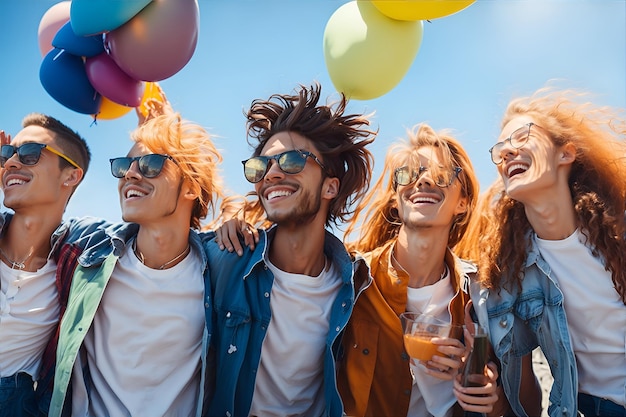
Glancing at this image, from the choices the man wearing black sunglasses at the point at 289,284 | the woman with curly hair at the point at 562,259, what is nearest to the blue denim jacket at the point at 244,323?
the man wearing black sunglasses at the point at 289,284

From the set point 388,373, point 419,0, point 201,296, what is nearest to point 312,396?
point 388,373

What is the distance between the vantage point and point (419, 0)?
3.48 m

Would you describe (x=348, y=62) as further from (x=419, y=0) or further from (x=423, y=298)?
(x=423, y=298)

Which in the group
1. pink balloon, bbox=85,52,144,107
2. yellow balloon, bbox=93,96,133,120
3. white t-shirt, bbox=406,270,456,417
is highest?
pink balloon, bbox=85,52,144,107

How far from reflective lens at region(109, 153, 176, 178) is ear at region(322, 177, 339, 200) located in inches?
50.0

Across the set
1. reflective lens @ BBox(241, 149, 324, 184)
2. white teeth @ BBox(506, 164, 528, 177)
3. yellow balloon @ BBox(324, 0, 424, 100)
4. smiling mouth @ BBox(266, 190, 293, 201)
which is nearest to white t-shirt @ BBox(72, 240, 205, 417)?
smiling mouth @ BBox(266, 190, 293, 201)

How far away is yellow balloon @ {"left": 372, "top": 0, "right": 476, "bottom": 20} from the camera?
3508mm

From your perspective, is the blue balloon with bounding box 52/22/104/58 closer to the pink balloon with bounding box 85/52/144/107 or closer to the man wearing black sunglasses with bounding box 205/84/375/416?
the pink balloon with bounding box 85/52/144/107

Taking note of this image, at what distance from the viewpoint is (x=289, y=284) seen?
3506 mm

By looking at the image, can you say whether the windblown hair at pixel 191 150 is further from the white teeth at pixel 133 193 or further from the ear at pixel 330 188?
the ear at pixel 330 188

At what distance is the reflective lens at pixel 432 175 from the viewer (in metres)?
3.67

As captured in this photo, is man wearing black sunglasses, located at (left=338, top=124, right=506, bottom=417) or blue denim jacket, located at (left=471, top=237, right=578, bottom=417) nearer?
blue denim jacket, located at (left=471, top=237, right=578, bottom=417)

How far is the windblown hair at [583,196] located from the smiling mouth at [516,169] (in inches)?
12.9

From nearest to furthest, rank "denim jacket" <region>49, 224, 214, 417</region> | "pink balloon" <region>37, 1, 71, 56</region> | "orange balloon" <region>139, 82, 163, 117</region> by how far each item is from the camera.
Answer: "denim jacket" <region>49, 224, 214, 417</region> < "pink balloon" <region>37, 1, 71, 56</region> < "orange balloon" <region>139, 82, 163, 117</region>
